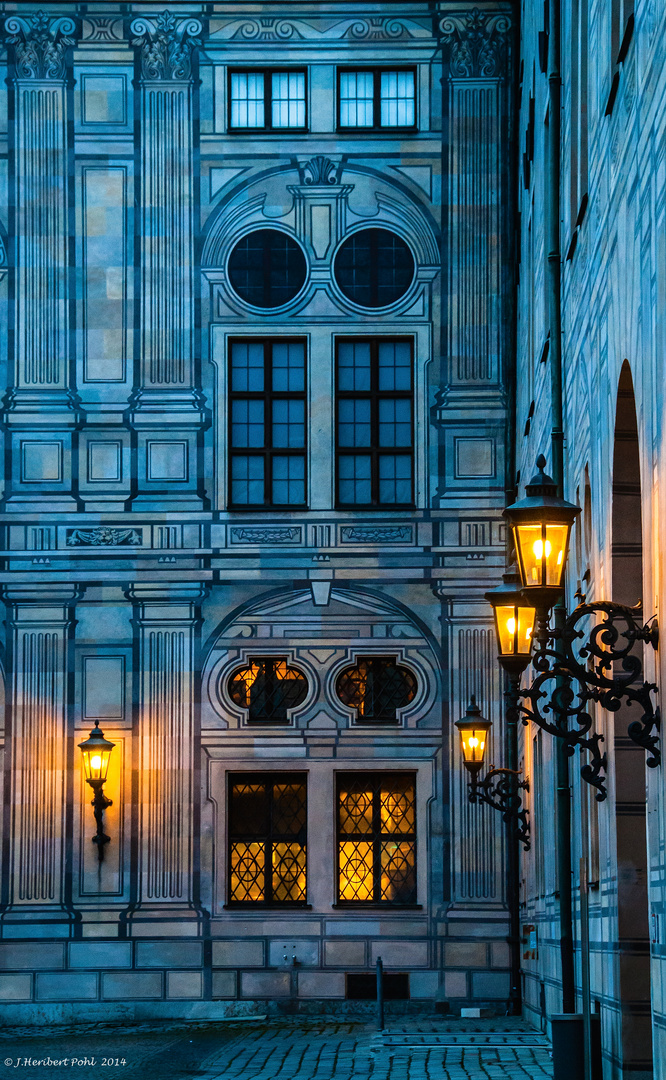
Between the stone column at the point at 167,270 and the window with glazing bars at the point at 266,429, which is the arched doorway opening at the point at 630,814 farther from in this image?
the stone column at the point at 167,270

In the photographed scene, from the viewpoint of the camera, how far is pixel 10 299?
24234 millimetres

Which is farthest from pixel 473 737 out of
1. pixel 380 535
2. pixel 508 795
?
pixel 380 535

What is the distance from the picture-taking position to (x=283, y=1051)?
59.9ft

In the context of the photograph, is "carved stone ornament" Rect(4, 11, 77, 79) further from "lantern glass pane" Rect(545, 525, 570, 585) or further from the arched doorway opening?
"lantern glass pane" Rect(545, 525, 570, 585)

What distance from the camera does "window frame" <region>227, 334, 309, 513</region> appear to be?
78.7 ft

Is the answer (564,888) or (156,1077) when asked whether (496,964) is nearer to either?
(156,1077)

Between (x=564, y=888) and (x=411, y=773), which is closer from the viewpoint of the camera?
(x=564, y=888)

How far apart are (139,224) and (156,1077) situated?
41.3ft

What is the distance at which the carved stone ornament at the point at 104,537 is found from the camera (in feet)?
78.0

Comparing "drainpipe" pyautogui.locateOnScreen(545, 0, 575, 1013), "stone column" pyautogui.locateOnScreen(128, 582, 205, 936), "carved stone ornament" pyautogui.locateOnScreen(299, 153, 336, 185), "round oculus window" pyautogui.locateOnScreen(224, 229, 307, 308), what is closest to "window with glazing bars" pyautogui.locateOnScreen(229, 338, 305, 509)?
"round oculus window" pyautogui.locateOnScreen(224, 229, 307, 308)

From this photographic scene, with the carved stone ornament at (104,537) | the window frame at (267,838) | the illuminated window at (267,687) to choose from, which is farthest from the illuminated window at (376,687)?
the carved stone ornament at (104,537)

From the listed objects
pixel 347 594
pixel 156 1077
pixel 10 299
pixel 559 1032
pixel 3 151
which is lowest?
pixel 156 1077

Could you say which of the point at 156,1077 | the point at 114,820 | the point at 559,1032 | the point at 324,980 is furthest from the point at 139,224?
the point at 559,1032

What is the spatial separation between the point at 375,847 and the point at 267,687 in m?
2.57
